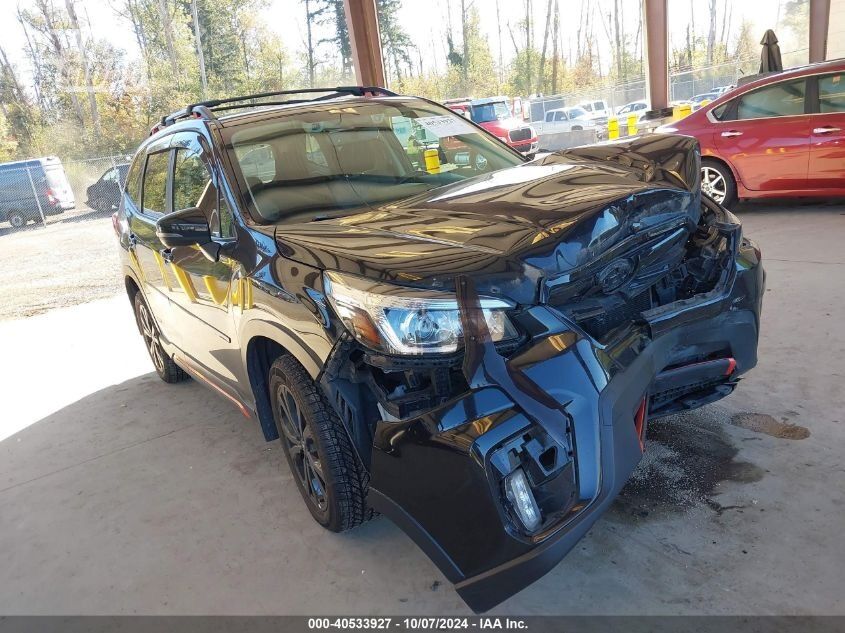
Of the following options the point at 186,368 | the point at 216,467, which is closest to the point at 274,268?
the point at 216,467

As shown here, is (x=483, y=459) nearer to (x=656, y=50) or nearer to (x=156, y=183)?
(x=156, y=183)

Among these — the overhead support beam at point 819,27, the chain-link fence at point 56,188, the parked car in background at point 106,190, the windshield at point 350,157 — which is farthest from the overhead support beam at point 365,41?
the windshield at point 350,157

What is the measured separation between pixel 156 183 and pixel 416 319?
2.43m

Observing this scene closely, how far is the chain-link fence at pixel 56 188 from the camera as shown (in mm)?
10945

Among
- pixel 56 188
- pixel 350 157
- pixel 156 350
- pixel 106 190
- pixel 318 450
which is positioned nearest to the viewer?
pixel 318 450

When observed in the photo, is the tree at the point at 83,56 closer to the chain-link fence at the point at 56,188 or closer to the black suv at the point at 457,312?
the chain-link fence at the point at 56,188

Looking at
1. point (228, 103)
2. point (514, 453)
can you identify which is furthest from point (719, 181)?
point (514, 453)

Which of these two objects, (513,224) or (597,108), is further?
(597,108)

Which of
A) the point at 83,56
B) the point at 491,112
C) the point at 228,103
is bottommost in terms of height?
the point at 491,112

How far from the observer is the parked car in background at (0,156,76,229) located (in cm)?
1089

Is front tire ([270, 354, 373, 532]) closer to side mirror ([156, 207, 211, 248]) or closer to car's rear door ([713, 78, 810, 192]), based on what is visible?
side mirror ([156, 207, 211, 248])

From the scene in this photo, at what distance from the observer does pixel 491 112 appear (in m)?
16.2

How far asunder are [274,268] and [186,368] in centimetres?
172

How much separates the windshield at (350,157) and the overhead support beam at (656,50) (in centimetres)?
1187
